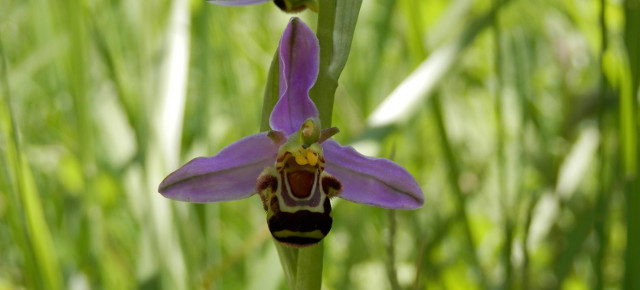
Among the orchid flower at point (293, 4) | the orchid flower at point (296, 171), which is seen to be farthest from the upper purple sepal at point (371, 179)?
the orchid flower at point (293, 4)

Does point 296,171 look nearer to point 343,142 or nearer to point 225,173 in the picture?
point 225,173

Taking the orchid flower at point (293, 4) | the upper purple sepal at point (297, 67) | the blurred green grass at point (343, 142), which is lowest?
the blurred green grass at point (343, 142)

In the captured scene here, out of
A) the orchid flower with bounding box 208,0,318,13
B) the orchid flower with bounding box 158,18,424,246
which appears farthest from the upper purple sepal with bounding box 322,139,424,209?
the orchid flower with bounding box 208,0,318,13

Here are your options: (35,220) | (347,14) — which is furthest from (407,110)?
(35,220)

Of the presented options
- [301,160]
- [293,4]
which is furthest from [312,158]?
[293,4]

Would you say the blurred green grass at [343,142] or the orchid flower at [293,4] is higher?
the orchid flower at [293,4]

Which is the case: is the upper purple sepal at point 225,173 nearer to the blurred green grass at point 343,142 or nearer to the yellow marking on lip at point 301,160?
the yellow marking on lip at point 301,160

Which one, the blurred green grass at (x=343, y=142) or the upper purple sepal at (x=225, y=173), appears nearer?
the upper purple sepal at (x=225, y=173)
